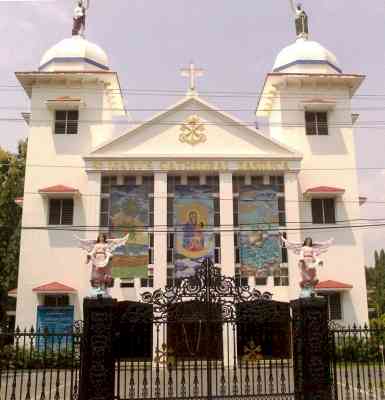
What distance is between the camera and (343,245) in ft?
71.5

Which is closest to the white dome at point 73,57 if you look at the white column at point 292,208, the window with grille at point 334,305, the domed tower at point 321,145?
the domed tower at point 321,145

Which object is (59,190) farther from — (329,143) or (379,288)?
(379,288)

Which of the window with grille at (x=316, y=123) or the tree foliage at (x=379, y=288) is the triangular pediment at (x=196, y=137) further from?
the tree foliage at (x=379, y=288)

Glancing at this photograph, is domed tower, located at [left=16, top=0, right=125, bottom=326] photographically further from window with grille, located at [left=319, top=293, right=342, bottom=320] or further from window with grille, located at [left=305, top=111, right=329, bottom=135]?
window with grille, located at [left=319, top=293, right=342, bottom=320]

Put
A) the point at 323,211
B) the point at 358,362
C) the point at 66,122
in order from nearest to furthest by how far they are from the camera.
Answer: the point at 358,362 < the point at 323,211 < the point at 66,122

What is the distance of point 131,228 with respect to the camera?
20.6 metres

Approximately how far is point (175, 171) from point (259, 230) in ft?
13.5

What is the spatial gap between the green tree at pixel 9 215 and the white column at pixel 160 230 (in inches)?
399

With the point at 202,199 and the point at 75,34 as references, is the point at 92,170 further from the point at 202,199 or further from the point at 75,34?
the point at 75,34

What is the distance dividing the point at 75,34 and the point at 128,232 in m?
10.9

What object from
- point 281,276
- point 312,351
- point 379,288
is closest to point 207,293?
point 312,351

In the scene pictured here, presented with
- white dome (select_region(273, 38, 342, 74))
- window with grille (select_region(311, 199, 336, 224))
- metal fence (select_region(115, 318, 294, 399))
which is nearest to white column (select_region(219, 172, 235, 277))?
metal fence (select_region(115, 318, 294, 399))

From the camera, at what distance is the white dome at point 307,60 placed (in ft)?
78.4

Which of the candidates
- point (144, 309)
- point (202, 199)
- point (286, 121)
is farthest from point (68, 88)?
point (144, 309)
